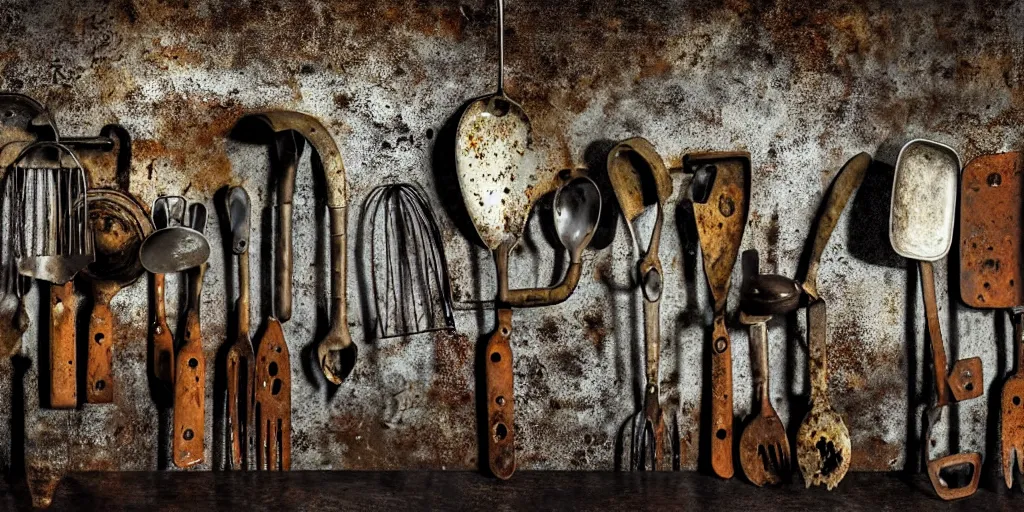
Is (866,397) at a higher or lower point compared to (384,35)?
lower

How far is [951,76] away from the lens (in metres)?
1.19

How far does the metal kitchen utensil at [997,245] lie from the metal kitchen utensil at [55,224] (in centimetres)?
116

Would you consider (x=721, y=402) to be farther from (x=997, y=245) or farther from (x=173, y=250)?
(x=173, y=250)

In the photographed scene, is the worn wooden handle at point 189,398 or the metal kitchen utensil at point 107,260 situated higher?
the metal kitchen utensil at point 107,260

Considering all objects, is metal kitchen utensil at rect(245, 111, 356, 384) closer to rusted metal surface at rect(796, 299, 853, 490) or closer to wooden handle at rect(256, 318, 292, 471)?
wooden handle at rect(256, 318, 292, 471)

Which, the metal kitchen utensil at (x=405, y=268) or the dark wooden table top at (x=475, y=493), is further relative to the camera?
the metal kitchen utensil at (x=405, y=268)

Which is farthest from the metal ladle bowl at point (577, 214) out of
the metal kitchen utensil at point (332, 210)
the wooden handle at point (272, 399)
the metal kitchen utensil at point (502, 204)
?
the wooden handle at point (272, 399)

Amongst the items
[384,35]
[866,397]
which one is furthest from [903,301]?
[384,35]

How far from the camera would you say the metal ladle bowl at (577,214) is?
3.81 feet

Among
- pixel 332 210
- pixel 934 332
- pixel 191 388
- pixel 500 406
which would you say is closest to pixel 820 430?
pixel 934 332

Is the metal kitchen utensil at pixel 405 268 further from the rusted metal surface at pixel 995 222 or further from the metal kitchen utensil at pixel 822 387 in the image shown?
the rusted metal surface at pixel 995 222

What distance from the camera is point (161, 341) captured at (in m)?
1.19

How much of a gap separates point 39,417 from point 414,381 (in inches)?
20.4

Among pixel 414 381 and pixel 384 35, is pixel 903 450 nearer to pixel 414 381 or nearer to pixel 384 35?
pixel 414 381
